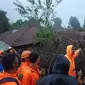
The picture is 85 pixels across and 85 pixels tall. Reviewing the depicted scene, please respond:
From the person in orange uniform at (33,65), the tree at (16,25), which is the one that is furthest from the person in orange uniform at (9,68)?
the tree at (16,25)

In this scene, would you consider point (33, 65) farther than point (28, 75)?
Yes

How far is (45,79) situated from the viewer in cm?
418

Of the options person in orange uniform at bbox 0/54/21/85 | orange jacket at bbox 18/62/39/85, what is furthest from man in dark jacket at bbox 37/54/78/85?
orange jacket at bbox 18/62/39/85

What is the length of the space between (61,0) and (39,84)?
2790cm

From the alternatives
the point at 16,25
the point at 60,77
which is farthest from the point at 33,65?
the point at 16,25

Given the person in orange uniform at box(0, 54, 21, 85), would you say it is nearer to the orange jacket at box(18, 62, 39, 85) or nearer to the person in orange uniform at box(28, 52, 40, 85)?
the orange jacket at box(18, 62, 39, 85)

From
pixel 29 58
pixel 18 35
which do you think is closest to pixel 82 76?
pixel 29 58

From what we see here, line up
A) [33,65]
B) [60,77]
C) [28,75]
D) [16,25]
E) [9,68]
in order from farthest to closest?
[16,25]
[33,65]
[28,75]
[9,68]
[60,77]

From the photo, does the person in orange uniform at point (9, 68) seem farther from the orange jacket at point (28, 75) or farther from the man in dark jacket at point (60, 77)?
the orange jacket at point (28, 75)

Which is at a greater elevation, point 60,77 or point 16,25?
point 16,25

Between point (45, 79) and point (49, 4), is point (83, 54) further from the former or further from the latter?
point (49, 4)

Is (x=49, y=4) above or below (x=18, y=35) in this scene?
above

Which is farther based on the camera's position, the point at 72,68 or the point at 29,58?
the point at 72,68

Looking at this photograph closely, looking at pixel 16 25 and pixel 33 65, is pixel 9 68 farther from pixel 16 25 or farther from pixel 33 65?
pixel 16 25
